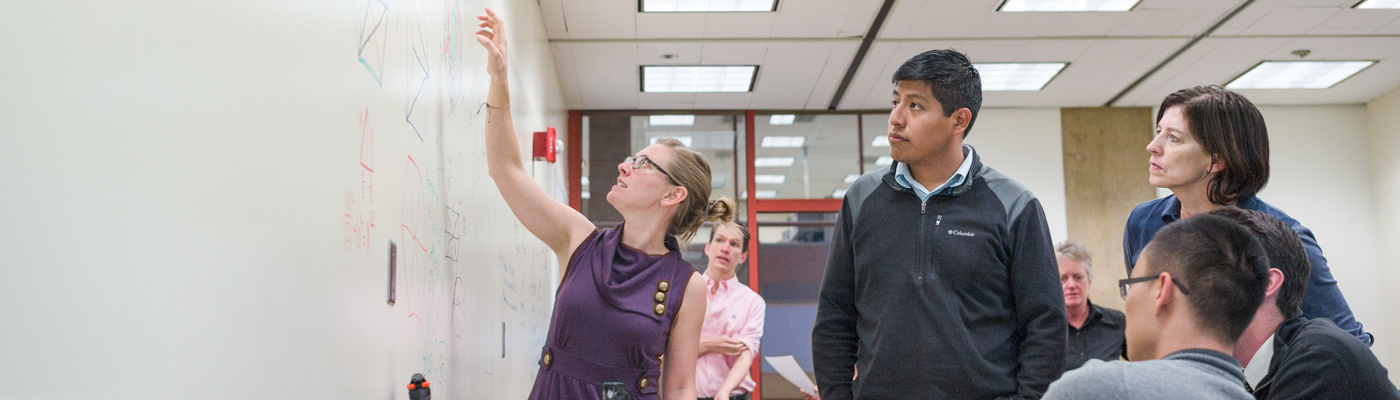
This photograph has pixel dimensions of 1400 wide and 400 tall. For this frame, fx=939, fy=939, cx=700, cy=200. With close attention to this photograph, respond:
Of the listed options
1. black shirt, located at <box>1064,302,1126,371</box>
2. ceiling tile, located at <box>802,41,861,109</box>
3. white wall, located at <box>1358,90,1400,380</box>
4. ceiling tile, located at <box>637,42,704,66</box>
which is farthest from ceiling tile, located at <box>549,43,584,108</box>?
white wall, located at <box>1358,90,1400,380</box>

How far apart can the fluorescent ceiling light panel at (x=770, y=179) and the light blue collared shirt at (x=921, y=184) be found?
17.3 feet

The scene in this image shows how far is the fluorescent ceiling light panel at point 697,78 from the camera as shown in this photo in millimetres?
6070

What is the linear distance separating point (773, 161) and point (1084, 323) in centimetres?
395

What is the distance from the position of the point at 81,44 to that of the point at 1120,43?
5.71 meters

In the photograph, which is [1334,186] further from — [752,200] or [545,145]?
[545,145]

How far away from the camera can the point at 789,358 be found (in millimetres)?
3900

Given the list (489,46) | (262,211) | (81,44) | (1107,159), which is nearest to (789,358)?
(489,46)

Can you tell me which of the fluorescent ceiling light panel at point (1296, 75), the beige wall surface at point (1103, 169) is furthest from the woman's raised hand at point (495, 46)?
the beige wall surface at point (1103, 169)

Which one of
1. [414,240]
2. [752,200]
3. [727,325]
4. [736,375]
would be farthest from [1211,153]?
[752,200]

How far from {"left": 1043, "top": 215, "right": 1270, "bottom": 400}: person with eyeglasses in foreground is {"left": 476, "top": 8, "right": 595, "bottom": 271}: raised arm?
1.14 meters

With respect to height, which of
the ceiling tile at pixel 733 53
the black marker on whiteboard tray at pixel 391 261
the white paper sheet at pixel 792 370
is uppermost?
the ceiling tile at pixel 733 53

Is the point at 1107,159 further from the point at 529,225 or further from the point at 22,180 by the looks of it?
the point at 22,180

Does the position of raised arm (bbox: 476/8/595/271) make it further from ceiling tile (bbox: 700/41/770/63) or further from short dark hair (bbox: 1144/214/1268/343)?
ceiling tile (bbox: 700/41/770/63)

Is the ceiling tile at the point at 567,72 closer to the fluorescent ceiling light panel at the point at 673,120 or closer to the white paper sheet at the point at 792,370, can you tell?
the fluorescent ceiling light panel at the point at 673,120
